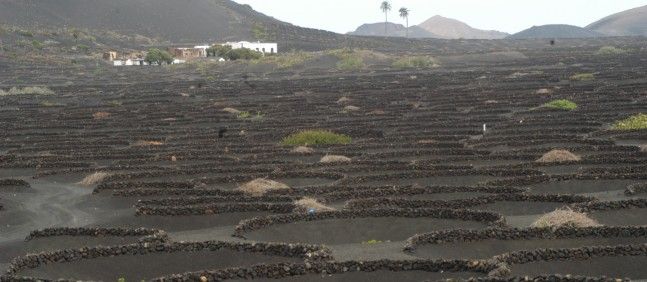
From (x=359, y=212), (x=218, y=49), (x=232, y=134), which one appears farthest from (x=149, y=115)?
(x=218, y=49)

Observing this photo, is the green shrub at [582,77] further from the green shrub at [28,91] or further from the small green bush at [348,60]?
the green shrub at [28,91]

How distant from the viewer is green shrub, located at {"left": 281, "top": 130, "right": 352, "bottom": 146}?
1785 inches

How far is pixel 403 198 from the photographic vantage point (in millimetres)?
29047

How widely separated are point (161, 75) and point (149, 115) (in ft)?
200

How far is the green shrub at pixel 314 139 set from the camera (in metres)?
45.3

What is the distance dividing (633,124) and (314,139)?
50.8 ft

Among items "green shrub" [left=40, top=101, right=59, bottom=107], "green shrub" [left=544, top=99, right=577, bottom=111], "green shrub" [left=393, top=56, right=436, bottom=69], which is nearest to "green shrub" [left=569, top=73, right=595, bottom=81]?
"green shrub" [left=544, top=99, right=577, bottom=111]

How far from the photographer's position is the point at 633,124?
44562 mm

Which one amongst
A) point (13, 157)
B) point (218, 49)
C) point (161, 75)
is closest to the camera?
point (13, 157)

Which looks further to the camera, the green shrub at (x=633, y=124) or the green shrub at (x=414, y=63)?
the green shrub at (x=414, y=63)

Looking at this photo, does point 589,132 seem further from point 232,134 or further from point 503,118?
point 232,134

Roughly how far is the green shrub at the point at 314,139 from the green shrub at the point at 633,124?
43.6 ft

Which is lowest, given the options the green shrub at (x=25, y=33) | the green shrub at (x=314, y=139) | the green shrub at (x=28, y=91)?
the green shrub at (x=28, y=91)

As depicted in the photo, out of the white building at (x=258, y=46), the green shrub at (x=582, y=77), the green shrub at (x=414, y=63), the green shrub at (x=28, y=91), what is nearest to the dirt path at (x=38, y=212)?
the green shrub at (x=582, y=77)
